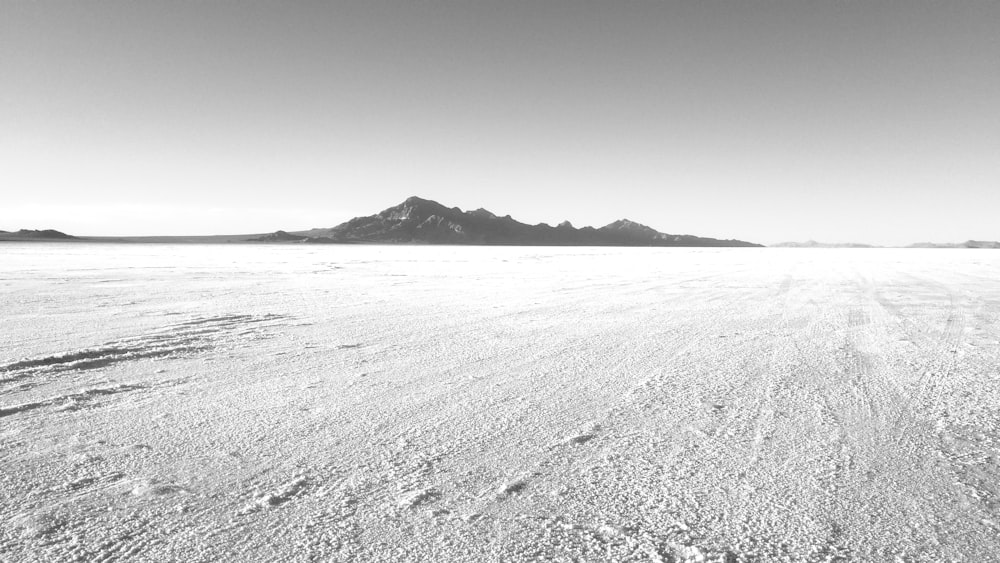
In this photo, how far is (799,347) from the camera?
6.46 meters

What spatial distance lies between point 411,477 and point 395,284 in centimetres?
1337

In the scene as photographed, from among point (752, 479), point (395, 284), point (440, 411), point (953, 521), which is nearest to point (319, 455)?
point (440, 411)

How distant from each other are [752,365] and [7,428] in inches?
235

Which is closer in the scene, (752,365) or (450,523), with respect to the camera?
(450,523)

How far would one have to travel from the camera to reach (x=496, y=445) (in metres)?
3.33

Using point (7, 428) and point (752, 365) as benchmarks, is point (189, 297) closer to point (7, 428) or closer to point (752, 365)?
point (7, 428)

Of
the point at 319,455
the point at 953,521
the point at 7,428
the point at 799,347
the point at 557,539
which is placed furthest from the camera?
the point at 799,347

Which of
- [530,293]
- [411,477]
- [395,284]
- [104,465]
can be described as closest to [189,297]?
[395,284]

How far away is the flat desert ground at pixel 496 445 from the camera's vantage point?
2297 mm

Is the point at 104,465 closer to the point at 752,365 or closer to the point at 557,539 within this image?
the point at 557,539

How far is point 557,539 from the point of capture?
2.29 m

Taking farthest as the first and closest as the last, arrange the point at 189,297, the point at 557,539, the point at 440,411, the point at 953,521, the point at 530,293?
the point at 530,293
the point at 189,297
the point at 440,411
the point at 953,521
the point at 557,539

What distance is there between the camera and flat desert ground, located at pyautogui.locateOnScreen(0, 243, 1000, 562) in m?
2.30

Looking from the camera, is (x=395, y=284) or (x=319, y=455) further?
(x=395, y=284)
